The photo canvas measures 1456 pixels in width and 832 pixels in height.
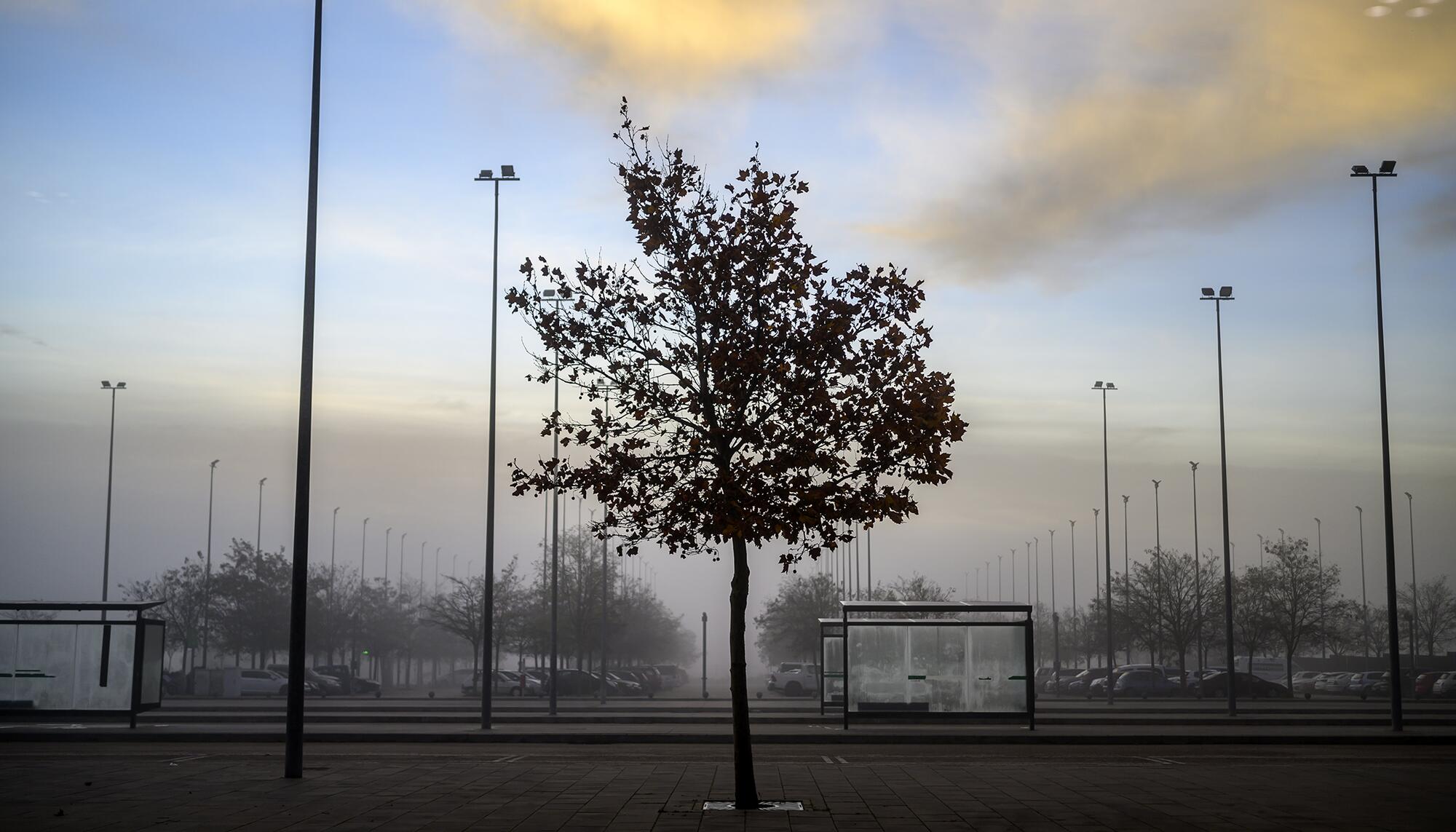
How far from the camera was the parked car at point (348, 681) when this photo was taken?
61656 millimetres

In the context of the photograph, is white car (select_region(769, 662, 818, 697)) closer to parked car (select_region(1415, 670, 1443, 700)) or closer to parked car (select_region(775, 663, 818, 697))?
parked car (select_region(775, 663, 818, 697))

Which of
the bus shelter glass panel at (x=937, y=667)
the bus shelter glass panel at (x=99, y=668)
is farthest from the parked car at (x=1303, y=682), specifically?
the bus shelter glass panel at (x=99, y=668)

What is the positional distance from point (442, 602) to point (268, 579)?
32.5 ft

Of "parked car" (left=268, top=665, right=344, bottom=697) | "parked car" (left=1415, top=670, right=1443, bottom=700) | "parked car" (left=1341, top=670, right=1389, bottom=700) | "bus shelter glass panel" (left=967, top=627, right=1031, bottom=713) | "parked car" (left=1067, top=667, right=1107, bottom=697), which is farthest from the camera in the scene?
"parked car" (left=1067, top=667, right=1107, bottom=697)

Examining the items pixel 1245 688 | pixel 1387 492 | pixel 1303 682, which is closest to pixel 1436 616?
pixel 1303 682

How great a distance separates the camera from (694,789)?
660 inches

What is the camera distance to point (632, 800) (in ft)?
50.8

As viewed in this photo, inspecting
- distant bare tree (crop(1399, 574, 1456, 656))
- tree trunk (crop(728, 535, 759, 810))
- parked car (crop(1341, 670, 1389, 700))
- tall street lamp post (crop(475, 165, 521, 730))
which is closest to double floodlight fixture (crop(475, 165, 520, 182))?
tall street lamp post (crop(475, 165, 521, 730))

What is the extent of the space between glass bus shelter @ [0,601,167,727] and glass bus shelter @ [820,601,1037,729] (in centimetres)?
1700

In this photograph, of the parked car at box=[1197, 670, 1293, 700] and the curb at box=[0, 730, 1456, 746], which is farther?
the parked car at box=[1197, 670, 1293, 700]

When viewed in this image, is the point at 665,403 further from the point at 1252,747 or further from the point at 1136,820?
the point at 1252,747

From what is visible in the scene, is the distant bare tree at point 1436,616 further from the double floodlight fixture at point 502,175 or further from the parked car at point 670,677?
the double floodlight fixture at point 502,175

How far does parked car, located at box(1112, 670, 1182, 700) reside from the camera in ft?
191

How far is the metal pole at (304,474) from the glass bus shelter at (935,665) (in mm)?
14267
